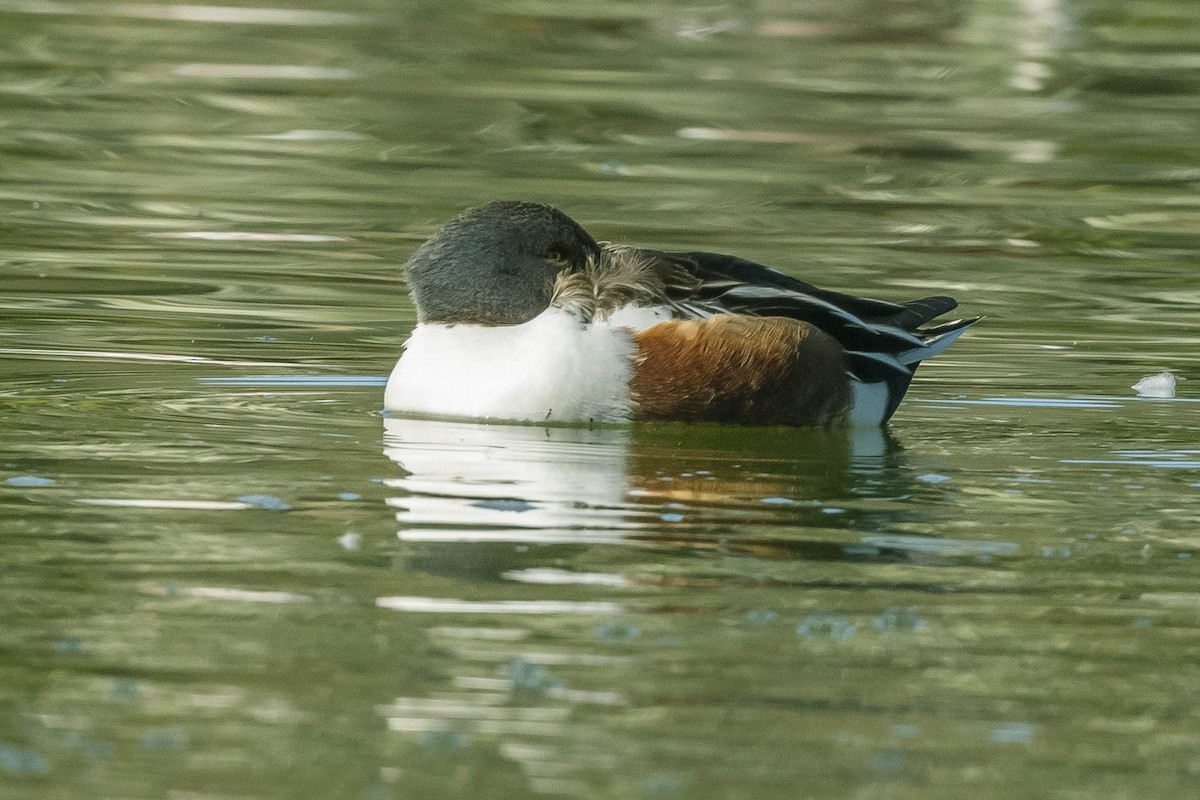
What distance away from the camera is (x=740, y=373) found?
8.46 meters

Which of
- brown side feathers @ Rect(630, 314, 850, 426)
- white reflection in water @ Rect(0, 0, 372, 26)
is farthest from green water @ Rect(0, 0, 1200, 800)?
white reflection in water @ Rect(0, 0, 372, 26)

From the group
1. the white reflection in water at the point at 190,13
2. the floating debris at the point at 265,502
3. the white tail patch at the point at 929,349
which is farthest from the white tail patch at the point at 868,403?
the white reflection in water at the point at 190,13

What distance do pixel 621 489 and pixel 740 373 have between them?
139cm

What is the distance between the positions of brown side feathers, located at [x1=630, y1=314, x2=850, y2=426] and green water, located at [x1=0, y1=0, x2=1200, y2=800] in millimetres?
126

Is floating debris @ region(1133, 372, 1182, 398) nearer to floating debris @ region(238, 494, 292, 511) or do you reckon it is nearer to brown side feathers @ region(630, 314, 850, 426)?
brown side feathers @ region(630, 314, 850, 426)

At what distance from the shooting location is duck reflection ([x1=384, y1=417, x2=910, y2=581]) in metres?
6.38

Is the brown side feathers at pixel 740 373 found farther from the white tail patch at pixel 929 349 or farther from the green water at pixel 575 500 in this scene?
the white tail patch at pixel 929 349

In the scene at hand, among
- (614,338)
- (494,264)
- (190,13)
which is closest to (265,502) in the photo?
(614,338)

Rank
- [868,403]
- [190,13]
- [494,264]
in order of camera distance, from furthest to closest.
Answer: [190,13]
[868,403]
[494,264]

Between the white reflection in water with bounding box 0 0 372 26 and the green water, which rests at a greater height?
the white reflection in water with bounding box 0 0 372 26

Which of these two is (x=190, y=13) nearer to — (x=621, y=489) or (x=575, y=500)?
(x=621, y=489)

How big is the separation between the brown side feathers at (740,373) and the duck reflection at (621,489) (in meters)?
0.09

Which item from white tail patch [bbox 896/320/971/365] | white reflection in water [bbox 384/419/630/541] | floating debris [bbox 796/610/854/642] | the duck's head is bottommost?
floating debris [bbox 796/610/854/642]

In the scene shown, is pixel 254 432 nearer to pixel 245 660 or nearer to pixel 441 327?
pixel 441 327
